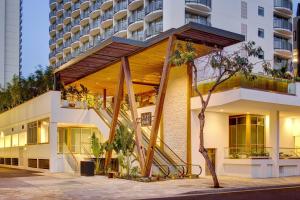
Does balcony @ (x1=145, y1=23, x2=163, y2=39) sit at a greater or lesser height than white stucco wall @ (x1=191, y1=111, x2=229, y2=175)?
greater

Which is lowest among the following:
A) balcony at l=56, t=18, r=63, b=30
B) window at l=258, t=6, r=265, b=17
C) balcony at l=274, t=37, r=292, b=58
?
balcony at l=274, t=37, r=292, b=58

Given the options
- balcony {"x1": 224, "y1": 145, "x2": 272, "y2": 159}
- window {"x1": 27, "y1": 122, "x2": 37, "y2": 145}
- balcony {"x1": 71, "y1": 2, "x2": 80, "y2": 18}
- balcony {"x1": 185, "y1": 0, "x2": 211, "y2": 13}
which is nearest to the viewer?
balcony {"x1": 224, "y1": 145, "x2": 272, "y2": 159}

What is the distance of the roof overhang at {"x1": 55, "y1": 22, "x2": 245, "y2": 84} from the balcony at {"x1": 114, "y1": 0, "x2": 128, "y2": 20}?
30.0 m

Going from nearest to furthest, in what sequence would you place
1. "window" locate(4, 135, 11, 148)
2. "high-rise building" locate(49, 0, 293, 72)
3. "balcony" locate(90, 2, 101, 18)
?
"window" locate(4, 135, 11, 148) → "high-rise building" locate(49, 0, 293, 72) → "balcony" locate(90, 2, 101, 18)

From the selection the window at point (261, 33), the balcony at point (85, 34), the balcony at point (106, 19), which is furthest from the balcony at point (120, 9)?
the window at point (261, 33)

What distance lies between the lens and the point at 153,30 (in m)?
51.3

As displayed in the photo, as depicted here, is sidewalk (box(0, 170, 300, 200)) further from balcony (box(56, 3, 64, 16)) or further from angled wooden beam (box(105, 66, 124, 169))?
balcony (box(56, 3, 64, 16))

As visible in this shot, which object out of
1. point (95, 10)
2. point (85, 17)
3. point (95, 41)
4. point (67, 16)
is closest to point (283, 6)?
point (95, 10)

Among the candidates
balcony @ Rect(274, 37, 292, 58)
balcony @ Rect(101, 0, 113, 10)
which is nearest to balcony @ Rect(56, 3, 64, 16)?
balcony @ Rect(101, 0, 113, 10)

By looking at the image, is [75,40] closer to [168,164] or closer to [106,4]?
[106,4]

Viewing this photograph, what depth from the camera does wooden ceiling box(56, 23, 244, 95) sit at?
78.3ft

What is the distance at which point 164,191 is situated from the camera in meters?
18.5

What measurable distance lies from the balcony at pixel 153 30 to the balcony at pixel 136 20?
2173 mm

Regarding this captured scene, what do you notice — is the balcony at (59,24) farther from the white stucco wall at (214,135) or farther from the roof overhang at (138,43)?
the white stucco wall at (214,135)
